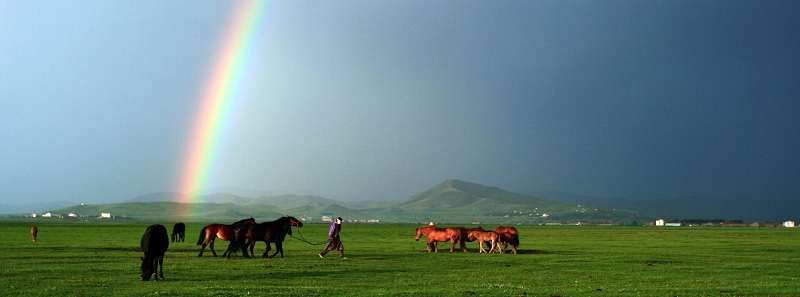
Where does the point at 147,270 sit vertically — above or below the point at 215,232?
Answer: below

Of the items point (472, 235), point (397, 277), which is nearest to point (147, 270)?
point (397, 277)

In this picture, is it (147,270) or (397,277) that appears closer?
(147,270)

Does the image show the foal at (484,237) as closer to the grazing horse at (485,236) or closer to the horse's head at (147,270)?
the grazing horse at (485,236)

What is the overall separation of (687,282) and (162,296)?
47.5ft

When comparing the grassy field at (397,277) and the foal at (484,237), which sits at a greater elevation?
the foal at (484,237)

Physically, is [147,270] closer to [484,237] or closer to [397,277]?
[397,277]

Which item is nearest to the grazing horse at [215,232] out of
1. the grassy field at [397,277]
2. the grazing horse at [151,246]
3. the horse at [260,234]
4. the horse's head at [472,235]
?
the horse at [260,234]

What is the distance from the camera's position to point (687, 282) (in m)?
22.2

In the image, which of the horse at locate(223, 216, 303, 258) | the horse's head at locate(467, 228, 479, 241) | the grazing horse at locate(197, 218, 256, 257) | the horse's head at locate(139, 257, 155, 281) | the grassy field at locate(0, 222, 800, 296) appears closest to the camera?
the grassy field at locate(0, 222, 800, 296)

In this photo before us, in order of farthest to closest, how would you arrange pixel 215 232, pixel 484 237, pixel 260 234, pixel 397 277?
1. pixel 484 237
2. pixel 215 232
3. pixel 260 234
4. pixel 397 277

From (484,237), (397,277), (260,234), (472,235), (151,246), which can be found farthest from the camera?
(472,235)

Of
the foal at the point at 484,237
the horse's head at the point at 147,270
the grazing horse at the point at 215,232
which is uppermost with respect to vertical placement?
the grazing horse at the point at 215,232

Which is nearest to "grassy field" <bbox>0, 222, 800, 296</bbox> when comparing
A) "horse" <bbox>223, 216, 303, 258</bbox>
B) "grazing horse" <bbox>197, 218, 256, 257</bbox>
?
"horse" <bbox>223, 216, 303, 258</bbox>

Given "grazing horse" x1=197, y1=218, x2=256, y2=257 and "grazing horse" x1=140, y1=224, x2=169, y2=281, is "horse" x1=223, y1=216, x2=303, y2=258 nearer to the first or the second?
"grazing horse" x1=197, y1=218, x2=256, y2=257
